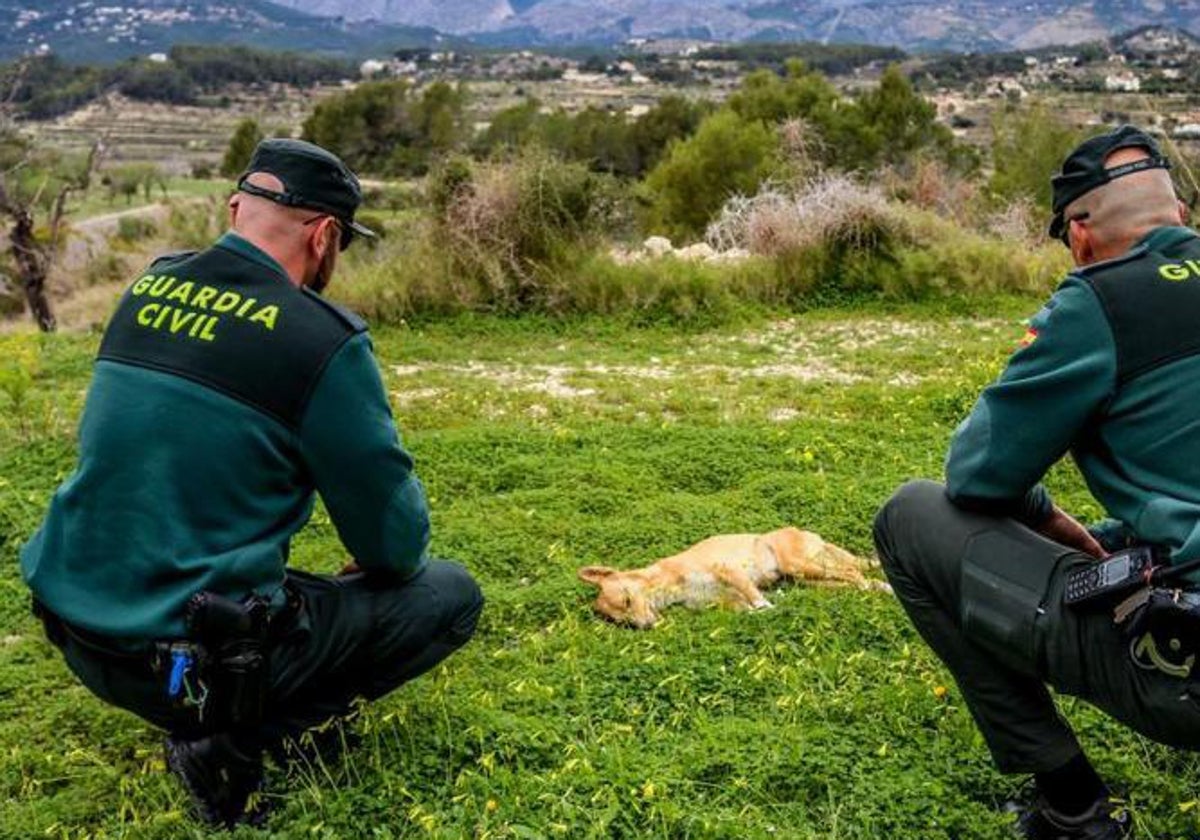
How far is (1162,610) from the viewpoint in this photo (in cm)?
235

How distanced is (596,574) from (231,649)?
1.99 m

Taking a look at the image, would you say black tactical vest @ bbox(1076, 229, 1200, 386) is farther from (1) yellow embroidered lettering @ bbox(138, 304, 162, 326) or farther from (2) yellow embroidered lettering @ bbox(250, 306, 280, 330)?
(1) yellow embroidered lettering @ bbox(138, 304, 162, 326)

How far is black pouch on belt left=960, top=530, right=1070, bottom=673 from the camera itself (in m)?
2.65

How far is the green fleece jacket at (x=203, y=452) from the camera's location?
2.70 metres

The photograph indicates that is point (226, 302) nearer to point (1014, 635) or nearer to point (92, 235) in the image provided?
point (1014, 635)

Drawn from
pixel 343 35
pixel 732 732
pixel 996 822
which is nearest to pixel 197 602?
Answer: pixel 732 732

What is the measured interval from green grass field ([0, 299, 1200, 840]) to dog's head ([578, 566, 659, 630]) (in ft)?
0.33

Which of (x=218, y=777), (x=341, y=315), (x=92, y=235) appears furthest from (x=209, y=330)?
(x=92, y=235)

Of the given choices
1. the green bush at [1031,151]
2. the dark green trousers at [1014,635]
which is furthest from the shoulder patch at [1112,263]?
the green bush at [1031,151]

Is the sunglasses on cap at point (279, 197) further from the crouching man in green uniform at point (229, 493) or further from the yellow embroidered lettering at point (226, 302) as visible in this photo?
the yellow embroidered lettering at point (226, 302)

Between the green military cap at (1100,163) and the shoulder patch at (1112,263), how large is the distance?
0.23m

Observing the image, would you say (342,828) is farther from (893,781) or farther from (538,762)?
(893,781)

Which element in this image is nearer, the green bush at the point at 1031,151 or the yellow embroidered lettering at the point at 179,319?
the yellow embroidered lettering at the point at 179,319

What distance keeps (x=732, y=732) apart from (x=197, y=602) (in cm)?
154
